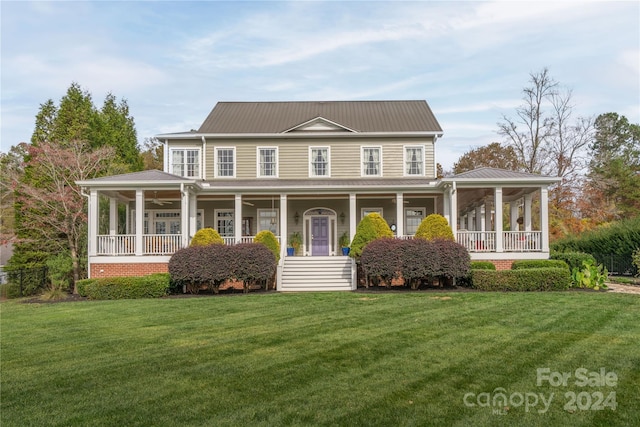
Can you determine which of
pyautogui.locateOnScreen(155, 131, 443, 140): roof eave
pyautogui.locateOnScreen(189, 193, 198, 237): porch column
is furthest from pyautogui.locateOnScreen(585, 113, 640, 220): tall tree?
pyautogui.locateOnScreen(189, 193, 198, 237): porch column

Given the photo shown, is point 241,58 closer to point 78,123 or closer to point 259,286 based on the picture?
point 259,286

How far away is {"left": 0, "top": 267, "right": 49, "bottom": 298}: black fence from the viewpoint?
20125mm

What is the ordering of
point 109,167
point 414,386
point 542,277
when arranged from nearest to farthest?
point 414,386 → point 542,277 → point 109,167

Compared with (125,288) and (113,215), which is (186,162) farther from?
(125,288)

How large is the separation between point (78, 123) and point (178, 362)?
20.5 meters

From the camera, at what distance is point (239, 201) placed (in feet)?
68.5

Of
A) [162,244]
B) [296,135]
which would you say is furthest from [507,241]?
[162,244]

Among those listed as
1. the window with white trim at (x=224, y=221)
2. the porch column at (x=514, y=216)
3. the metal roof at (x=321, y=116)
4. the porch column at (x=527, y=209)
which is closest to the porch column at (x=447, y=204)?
the porch column at (x=514, y=216)

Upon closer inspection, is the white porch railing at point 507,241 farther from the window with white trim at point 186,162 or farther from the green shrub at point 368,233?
the window with white trim at point 186,162

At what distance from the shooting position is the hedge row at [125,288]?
1552cm

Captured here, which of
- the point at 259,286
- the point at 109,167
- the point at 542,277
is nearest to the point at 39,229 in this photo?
the point at 109,167

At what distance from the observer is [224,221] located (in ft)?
77.5

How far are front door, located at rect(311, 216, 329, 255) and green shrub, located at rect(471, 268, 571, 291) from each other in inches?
349

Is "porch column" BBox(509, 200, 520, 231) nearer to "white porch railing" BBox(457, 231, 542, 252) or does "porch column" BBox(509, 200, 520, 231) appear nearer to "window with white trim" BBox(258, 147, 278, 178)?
"white porch railing" BBox(457, 231, 542, 252)
